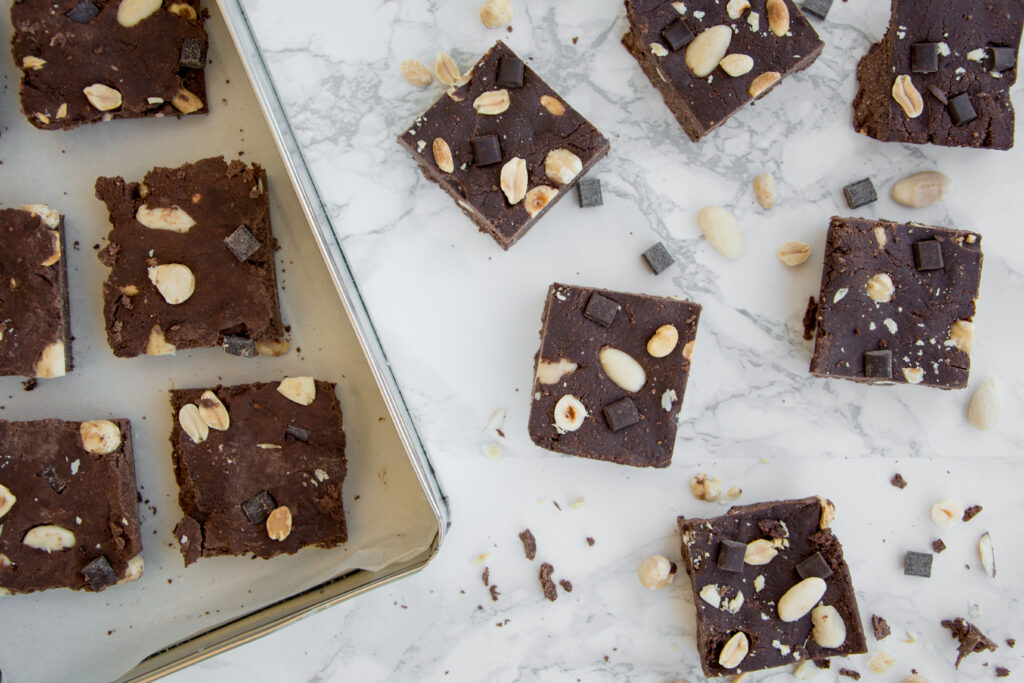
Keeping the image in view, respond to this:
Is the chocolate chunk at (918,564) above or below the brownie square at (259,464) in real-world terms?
below

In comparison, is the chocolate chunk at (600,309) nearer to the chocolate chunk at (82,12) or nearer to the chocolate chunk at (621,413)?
the chocolate chunk at (621,413)

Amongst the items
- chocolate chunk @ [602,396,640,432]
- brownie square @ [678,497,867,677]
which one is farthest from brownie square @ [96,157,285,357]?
brownie square @ [678,497,867,677]

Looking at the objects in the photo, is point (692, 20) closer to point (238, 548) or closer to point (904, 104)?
point (904, 104)

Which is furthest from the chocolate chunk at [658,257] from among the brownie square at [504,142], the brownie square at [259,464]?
the brownie square at [259,464]

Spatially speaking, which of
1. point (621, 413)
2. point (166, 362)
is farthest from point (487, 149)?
point (166, 362)

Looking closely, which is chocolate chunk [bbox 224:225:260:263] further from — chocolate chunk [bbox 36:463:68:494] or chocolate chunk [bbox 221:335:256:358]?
chocolate chunk [bbox 36:463:68:494]

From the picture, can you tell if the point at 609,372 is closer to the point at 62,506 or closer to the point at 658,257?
the point at 658,257

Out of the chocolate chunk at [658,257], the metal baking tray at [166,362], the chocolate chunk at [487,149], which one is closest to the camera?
the chocolate chunk at [487,149]
